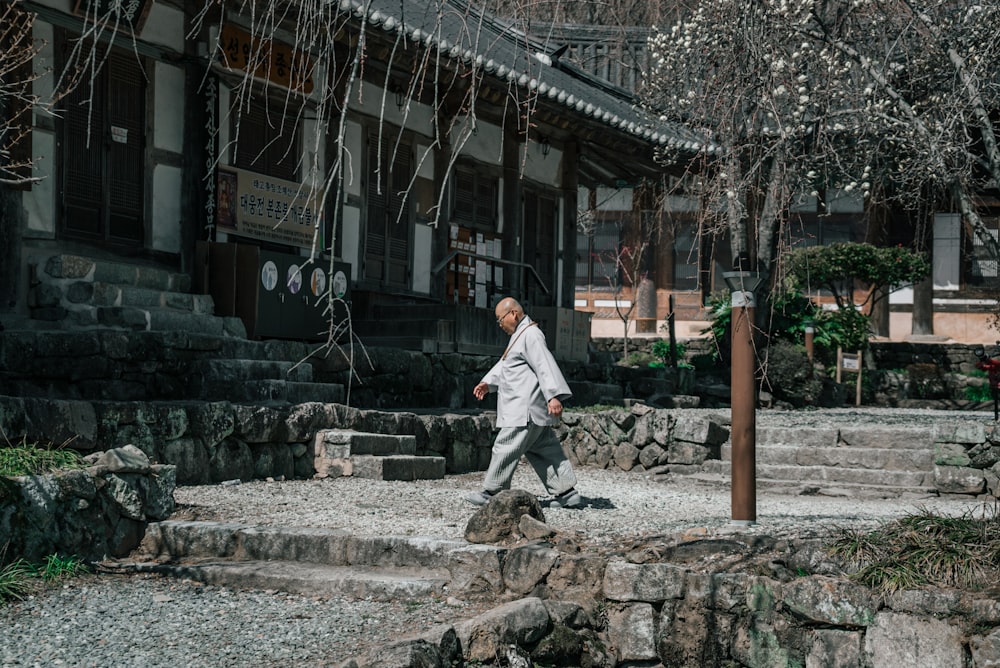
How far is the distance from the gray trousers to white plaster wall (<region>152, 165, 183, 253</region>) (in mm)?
4899

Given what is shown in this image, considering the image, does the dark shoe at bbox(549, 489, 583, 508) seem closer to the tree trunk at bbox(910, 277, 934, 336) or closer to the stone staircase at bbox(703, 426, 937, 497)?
the stone staircase at bbox(703, 426, 937, 497)

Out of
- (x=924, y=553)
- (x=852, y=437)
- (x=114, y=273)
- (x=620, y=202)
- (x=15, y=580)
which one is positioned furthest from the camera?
(x=620, y=202)

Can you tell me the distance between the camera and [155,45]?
11.0 m

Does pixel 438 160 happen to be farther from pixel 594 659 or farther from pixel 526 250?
pixel 594 659

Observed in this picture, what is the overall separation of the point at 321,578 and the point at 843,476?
676 cm

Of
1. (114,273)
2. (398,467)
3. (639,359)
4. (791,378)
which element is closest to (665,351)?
(639,359)

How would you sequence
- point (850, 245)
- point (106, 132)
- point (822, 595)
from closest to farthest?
1. point (822, 595)
2. point (106, 132)
3. point (850, 245)

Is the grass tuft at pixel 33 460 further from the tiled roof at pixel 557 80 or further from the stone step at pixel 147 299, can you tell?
the tiled roof at pixel 557 80

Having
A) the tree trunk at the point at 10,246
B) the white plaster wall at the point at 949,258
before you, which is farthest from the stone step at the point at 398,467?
the white plaster wall at the point at 949,258

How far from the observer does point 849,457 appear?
37.1ft

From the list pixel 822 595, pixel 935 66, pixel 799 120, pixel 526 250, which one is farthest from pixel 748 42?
pixel 526 250

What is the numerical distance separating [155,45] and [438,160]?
477cm

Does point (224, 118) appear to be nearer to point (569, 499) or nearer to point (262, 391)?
point (262, 391)

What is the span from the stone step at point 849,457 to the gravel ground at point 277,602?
2.29 m
